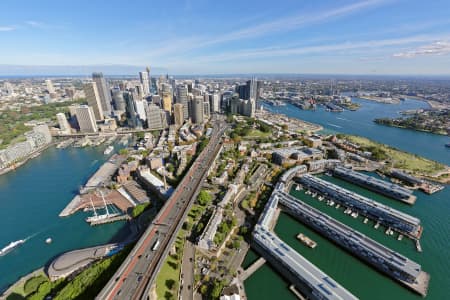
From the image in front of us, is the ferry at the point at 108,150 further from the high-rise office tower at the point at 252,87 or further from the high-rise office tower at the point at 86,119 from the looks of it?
the high-rise office tower at the point at 252,87

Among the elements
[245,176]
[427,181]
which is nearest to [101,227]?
[245,176]

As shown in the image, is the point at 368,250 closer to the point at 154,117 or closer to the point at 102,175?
the point at 102,175

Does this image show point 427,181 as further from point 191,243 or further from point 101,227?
point 101,227

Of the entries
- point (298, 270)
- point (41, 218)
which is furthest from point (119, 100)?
point (298, 270)

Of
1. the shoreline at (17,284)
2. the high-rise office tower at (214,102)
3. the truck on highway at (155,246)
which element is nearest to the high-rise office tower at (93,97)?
the high-rise office tower at (214,102)

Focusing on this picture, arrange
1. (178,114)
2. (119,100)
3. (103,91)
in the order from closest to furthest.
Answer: (178,114) → (103,91) → (119,100)
